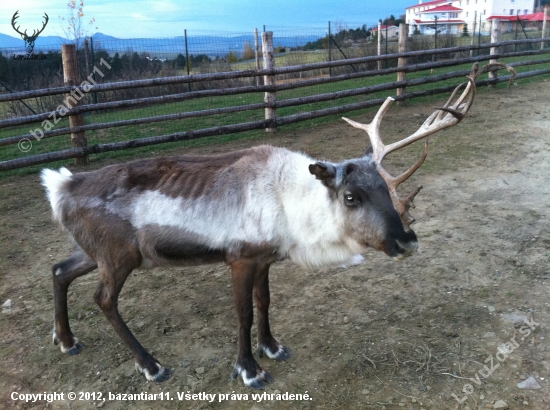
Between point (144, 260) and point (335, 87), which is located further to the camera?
point (335, 87)

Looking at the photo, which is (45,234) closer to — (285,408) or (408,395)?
(285,408)

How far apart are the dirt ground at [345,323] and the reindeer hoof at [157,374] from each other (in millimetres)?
37

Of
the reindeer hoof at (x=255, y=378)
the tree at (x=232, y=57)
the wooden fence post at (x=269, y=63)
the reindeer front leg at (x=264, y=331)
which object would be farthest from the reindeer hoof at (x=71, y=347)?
the tree at (x=232, y=57)

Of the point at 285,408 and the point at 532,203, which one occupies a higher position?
the point at 532,203

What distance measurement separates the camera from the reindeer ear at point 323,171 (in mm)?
2750

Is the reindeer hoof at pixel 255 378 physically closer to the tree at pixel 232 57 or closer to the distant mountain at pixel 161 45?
the distant mountain at pixel 161 45

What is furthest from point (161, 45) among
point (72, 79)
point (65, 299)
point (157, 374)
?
point (157, 374)

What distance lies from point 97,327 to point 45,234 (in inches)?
74.4

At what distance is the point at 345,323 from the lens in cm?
339

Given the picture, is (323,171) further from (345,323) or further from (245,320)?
(345,323)

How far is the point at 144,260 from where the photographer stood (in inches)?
118

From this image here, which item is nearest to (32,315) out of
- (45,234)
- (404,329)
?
(45,234)

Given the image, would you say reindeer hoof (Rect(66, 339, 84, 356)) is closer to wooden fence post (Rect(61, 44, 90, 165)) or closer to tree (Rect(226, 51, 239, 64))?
wooden fence post (Rect(61, 44, 90, 165))

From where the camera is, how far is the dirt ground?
280 centimetres
